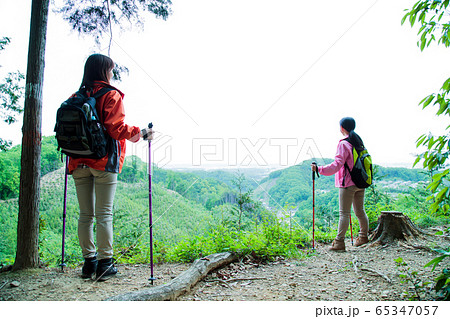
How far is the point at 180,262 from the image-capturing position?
3047 mm

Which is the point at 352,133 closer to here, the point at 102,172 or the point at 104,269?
the point at 102,172

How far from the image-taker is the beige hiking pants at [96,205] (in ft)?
7.20

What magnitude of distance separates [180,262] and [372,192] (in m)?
4.17

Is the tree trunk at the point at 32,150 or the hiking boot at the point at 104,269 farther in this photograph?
the tree trunk at the point at 32,150

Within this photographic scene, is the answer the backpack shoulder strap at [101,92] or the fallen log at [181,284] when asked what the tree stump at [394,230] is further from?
Result: the backpack shoulder strap at [101,92]

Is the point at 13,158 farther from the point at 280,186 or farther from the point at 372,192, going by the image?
the point at 372,192

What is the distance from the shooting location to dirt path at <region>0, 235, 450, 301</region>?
2.06m

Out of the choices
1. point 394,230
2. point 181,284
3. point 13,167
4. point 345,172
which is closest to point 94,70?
point 181,284

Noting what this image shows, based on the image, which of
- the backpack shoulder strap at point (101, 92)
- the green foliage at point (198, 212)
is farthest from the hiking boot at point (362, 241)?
the backpack shoulder strap at point (101, 92)

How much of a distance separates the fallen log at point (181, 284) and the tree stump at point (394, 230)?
7.65ft

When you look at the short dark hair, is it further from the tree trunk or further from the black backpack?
the tree trunk

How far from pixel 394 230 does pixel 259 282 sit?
2.44 m

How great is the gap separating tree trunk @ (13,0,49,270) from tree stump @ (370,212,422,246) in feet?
13.6
